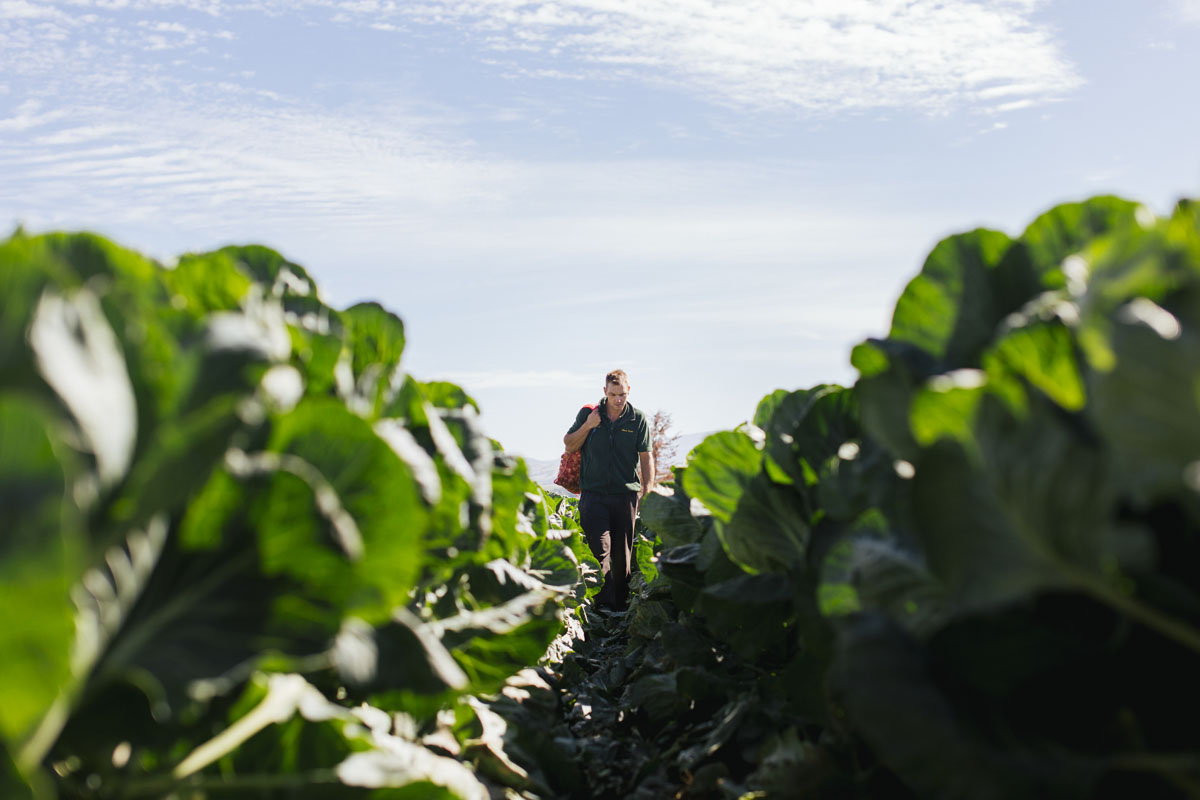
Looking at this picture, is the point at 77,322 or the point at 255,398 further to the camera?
the point at 255,398

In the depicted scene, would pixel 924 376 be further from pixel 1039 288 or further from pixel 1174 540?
pixel 1174 540

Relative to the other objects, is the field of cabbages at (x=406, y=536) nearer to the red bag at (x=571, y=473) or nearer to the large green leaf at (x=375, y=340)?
the large green leaf at (x=375, y=340)

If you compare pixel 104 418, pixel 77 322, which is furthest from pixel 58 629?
pixel 77 322

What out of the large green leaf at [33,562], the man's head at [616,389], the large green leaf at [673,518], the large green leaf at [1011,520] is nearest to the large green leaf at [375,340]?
the large green leaf at [33,562]

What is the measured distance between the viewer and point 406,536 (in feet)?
4.84

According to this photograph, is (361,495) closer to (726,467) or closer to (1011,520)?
(1011,520)

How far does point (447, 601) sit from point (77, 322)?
1.81 metres

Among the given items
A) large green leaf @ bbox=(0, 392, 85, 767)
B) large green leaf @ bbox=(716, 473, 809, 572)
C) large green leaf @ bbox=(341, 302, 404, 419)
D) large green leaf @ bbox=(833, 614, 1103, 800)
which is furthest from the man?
large green leaf @ bbox=(0, 392, 85, 767)

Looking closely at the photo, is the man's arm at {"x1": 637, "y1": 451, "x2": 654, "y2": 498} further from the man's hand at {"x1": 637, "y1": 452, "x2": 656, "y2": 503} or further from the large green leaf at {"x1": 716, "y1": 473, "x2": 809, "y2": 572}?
the large green leaf at {"x1": 716, "y1": 473, "x2": 809, "y2": 572}

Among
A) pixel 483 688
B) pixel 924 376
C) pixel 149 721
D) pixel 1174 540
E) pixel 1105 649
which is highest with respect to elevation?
pixel 924 376

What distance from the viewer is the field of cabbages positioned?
4.12 ft

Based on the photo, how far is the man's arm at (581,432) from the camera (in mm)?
9180

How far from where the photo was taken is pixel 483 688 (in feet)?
8.84

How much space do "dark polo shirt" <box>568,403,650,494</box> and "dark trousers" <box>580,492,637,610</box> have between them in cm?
12
